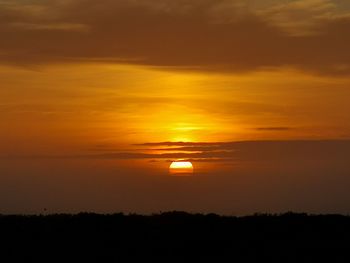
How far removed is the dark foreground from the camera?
30672mm

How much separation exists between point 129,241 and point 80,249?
2.17 metres

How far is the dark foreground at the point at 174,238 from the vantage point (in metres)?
30.7

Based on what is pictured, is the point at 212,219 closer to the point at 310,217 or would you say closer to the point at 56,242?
the point at 310,217

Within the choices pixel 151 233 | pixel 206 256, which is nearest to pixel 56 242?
pixel 151 233

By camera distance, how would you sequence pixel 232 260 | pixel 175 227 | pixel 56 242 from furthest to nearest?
pixel 175 227, pixel 56 242, pixel 232 260

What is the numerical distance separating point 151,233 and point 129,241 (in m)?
1.48

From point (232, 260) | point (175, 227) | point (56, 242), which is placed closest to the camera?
point (232, 260)

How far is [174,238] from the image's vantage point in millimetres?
A: 33219

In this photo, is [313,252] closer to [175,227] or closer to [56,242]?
[175,227]

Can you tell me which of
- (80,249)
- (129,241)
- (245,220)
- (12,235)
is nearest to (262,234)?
(245,220)

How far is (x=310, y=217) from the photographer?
36781mm

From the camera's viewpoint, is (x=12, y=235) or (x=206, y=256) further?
(x=12, y=235)

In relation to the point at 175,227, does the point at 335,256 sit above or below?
below

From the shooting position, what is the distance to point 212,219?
36875 mm
